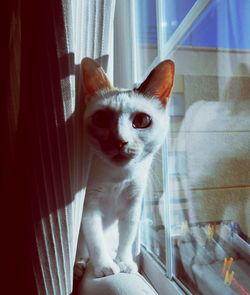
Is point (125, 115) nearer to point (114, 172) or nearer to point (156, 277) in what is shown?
point (114, 172)

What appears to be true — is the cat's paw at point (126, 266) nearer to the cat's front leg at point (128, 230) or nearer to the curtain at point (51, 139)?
the cat's front leg at point (128, 230)

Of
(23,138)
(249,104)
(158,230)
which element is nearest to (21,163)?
(23,138)

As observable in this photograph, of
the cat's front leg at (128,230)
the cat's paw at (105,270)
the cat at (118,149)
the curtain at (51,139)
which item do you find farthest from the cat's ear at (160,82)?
the cat's paw at (105,270)

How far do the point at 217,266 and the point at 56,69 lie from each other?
50cm

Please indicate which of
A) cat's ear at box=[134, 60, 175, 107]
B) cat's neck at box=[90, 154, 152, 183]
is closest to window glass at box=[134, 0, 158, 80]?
cat's ear at box=[134, 60, 175, 107]

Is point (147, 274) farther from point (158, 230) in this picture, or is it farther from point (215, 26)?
point (215, 26)

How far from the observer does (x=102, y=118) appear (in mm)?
674

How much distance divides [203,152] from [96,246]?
31 cm

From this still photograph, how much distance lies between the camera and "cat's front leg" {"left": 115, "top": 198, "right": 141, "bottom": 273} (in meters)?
0.78

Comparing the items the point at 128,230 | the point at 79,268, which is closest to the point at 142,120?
the point at 128,230

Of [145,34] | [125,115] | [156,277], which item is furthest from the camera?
[145,34]

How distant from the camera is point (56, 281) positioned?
576 mm

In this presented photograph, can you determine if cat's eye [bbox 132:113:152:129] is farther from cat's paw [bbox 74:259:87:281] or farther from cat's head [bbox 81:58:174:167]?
cat's paw [bbox 74:259:87:281]

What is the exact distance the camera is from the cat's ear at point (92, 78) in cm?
62
